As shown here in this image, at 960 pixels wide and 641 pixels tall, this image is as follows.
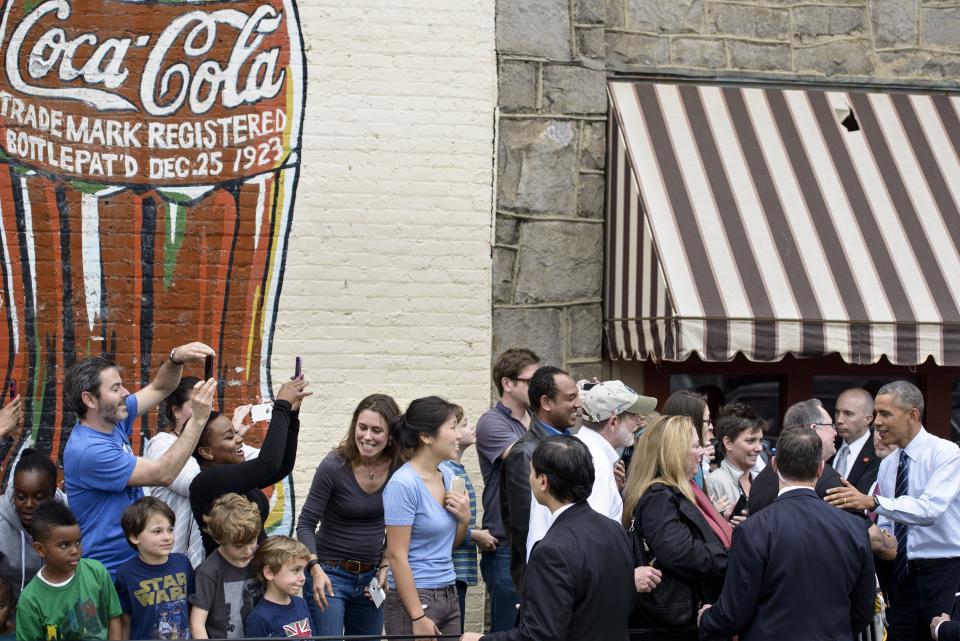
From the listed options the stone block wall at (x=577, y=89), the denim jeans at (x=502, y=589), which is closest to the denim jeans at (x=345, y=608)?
the denim jeans at (x=502, y=589)

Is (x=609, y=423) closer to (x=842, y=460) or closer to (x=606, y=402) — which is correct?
(x=606, y=402)

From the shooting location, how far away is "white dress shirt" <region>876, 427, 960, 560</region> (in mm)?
6000

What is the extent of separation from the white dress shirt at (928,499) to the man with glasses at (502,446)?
195cm

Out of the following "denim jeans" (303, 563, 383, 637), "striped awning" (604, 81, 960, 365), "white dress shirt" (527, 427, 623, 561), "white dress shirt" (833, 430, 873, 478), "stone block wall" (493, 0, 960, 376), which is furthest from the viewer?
"stone block wall" (493, 0, 960, 376)

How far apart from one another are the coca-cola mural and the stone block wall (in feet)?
5.05

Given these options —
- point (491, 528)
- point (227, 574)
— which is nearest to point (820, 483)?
point (491, 528)

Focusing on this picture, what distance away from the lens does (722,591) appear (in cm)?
505

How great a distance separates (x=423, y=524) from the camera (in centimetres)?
557

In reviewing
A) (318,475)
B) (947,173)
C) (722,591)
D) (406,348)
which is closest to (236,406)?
(406,348)

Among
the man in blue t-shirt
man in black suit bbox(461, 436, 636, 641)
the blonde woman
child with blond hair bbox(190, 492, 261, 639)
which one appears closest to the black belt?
child with blond hair bbox(190, 492, 261, 639)

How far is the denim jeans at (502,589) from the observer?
6.77 metres

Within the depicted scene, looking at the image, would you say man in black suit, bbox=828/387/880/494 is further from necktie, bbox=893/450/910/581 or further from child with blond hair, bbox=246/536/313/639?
child with blond hair, bbox=246/536/313/639

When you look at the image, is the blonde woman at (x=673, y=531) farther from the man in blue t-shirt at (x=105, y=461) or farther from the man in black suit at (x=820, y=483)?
Answer: the man in blue t-shirt at (x=105, y=461)

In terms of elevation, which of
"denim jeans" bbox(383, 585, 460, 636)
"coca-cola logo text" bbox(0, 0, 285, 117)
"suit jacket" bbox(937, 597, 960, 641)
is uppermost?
"coca-cola logo text" bbox(0, 0, 285, 117)
